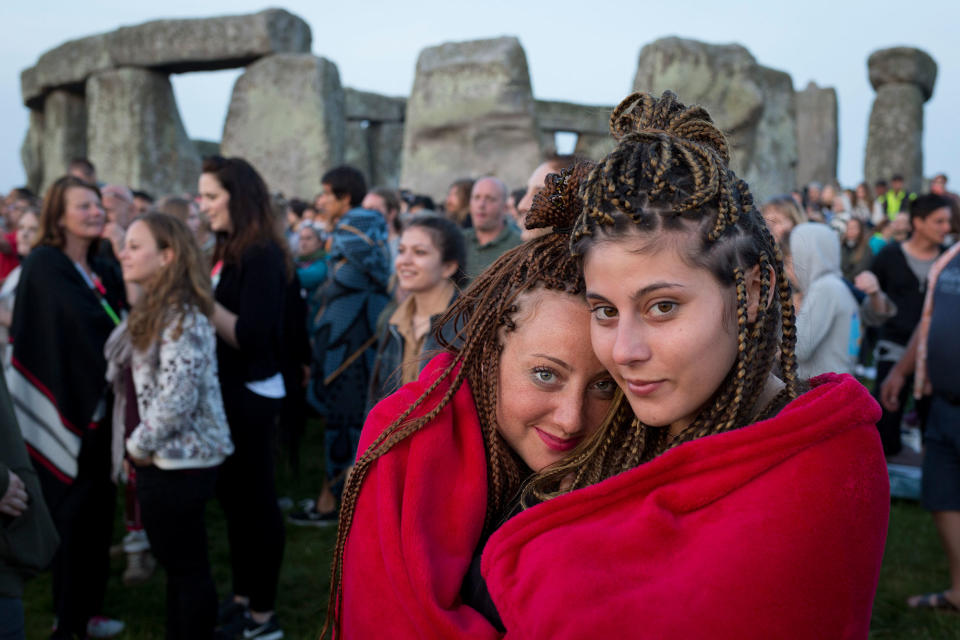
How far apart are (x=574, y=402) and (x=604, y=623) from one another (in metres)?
0.45

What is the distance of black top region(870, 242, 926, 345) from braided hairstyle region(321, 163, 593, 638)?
15.1ft

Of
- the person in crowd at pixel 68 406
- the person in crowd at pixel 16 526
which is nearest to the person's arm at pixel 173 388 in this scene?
the person in crowd at pixel 68 406

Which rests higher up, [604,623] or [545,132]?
[545,132]

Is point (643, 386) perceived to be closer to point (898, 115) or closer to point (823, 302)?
point (823, 302)

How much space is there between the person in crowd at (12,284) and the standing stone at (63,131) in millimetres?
8102

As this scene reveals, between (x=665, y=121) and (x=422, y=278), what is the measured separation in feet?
7.49

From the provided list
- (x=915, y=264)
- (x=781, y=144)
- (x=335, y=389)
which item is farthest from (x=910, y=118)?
(x=335, y=389)

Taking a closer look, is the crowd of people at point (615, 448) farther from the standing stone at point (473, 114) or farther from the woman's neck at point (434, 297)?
the standing stone at point (473, 114)

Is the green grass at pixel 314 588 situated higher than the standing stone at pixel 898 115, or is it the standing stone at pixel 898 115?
the standing stone at pixel 898 115

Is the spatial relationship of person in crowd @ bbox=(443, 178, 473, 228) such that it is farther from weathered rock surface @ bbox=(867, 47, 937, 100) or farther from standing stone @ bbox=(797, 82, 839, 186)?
standing stone @ bbox=(797, 82, 839, 186)

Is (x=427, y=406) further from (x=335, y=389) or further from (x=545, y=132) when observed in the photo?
(x=545, y=132)

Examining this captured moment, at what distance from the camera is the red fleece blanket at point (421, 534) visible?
4.25 feet

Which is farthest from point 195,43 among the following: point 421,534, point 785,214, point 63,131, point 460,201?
point 421,534

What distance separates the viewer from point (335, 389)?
15.5ft
